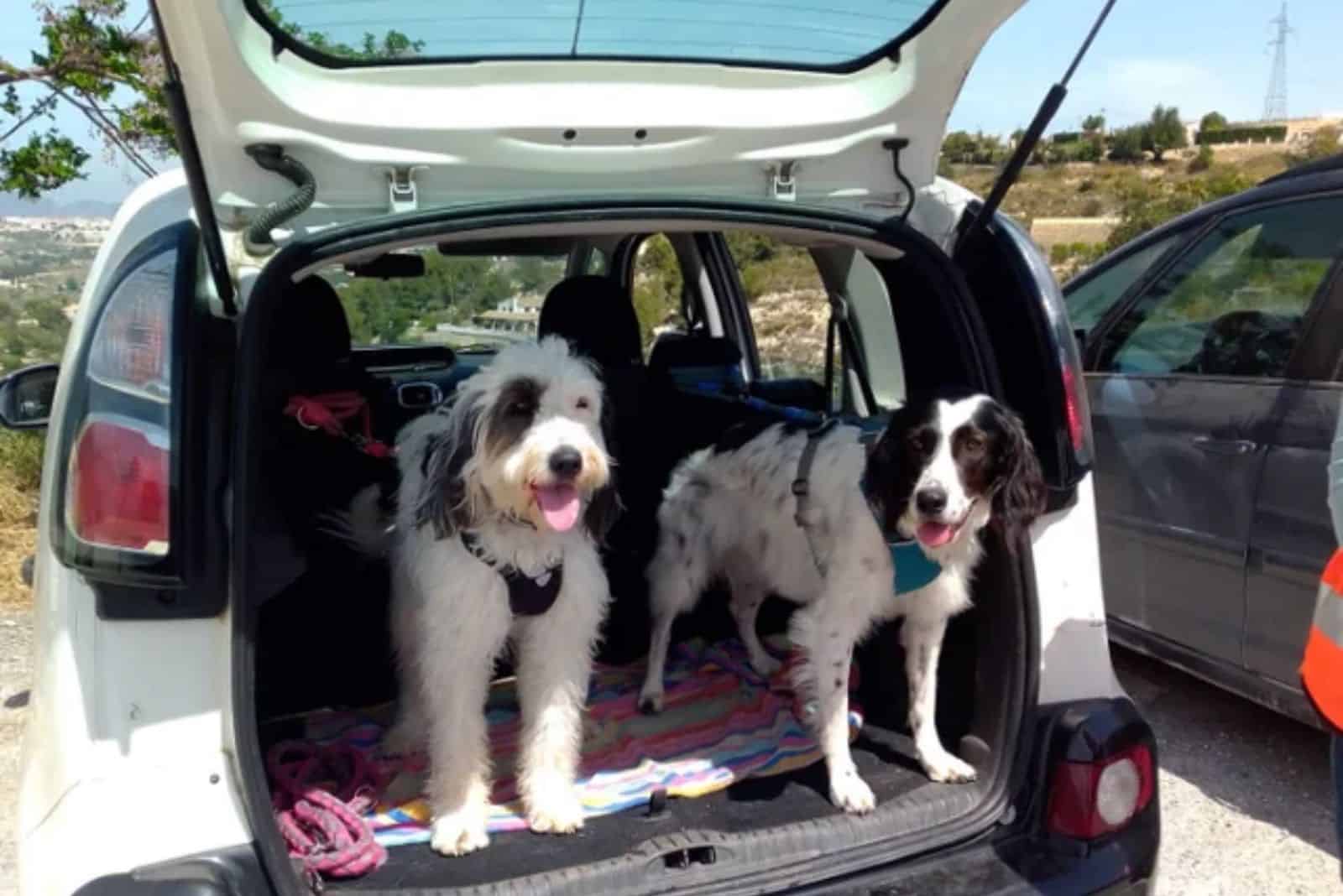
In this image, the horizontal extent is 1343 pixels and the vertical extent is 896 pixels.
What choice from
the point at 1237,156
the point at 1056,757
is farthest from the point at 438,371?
the point at 1237,156

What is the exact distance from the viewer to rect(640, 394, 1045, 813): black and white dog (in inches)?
122

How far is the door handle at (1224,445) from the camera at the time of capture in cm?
441

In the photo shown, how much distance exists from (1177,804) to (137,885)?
3.82 m

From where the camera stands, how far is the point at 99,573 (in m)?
2.22

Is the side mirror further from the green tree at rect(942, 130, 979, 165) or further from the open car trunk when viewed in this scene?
the green tree at rect(942, 130, 979, 165)

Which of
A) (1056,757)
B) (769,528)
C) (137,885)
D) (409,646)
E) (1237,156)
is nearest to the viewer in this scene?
(137,885)

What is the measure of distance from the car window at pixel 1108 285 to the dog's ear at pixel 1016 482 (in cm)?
254

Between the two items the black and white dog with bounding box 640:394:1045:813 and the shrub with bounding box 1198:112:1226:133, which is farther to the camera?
the shrub with bounding box 1198:112:1226:133

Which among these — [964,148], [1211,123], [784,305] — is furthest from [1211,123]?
[784,305]

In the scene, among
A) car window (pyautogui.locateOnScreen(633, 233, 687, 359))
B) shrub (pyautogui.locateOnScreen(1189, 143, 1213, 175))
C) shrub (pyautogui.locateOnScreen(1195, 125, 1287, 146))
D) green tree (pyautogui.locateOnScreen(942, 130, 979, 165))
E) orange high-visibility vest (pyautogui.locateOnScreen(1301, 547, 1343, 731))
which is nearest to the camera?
orange high-visibility vest (pyautogui.locateOnScreen(1301, 547, 1343, 731))

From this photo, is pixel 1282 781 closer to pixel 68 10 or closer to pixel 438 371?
pixel 438 371

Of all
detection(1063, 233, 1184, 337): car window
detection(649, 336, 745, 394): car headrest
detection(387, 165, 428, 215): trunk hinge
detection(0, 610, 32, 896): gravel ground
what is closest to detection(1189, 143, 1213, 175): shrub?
detection(1063, 233, 1184, 337): car window

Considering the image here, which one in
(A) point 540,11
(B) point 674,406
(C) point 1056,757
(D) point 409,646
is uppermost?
(A) point 540,11

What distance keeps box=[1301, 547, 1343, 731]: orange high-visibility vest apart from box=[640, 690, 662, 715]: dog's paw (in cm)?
221
